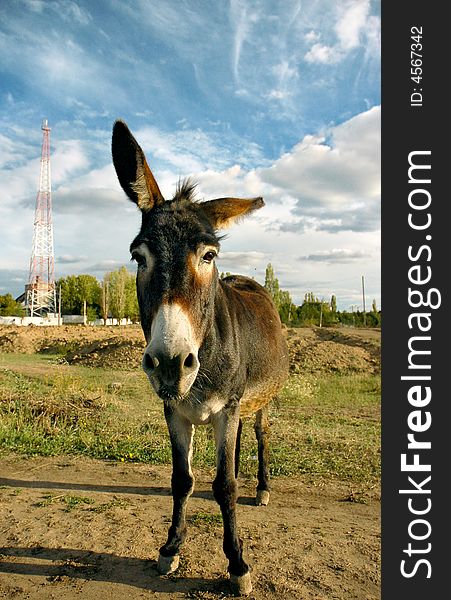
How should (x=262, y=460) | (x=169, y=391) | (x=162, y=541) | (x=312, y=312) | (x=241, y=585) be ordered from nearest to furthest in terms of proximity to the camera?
1. (x=169, y=391)
2. (x=241, y=585)
3. (x=162, y=541)
4. (x=262, y=460)
5. (x=312, y=312)

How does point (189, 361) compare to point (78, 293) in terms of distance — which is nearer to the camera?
point (189, 361)

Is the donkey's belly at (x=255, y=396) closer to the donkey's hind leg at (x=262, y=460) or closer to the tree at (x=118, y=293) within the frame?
the donkey's hind leg at (x=262, y=460)

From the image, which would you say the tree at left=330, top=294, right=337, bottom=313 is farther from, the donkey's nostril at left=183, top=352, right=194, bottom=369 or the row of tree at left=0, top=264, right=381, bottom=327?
the donkey's nostril at left=183, top=352, right=194, bottom=369

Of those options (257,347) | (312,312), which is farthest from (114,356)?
(312,312)

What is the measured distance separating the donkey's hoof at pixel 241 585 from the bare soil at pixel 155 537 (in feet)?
0.21

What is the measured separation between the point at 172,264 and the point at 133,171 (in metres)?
1.21

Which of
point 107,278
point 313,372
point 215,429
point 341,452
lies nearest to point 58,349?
point 313,372

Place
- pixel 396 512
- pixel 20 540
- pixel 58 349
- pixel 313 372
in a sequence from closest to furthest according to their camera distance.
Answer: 1. pixel 396 512
2. pixel 20 540
3. pixel 313 372
4. pixel 58 349

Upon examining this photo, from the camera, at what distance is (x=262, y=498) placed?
18.2 ft

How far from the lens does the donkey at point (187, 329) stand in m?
2.82

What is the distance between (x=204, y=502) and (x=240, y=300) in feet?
8.35

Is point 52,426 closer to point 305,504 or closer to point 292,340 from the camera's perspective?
point 305,504

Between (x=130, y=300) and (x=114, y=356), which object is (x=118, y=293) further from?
(x=114, y=356)

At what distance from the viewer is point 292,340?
2258cm
